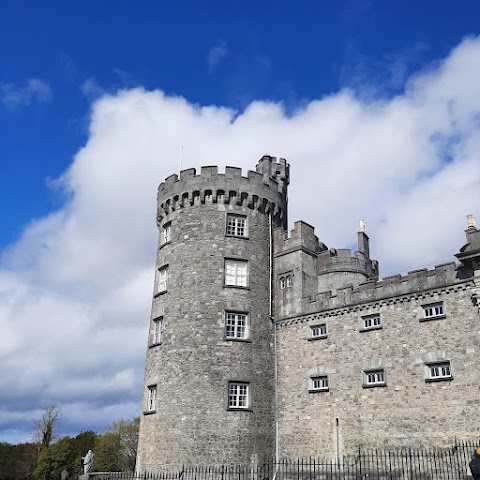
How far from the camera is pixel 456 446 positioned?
23531mm

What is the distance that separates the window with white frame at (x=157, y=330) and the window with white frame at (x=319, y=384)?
9360mm

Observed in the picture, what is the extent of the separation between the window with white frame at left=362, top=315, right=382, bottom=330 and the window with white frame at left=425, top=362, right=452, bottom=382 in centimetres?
349

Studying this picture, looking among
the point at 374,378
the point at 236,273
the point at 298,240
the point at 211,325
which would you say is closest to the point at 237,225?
the point at 236,273

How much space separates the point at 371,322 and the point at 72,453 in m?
52.8

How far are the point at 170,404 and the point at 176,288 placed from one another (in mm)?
6787

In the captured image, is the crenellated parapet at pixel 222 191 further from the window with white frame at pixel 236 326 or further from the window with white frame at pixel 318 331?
the window with white frame at pixel 318 331

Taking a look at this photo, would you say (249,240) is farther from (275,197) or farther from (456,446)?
(456,446)

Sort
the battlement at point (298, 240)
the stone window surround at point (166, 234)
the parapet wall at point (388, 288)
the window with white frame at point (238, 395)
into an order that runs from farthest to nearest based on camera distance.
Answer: the stone window surround at point (166, 234) → the battlement at point (298, 240) → the window with white frame at point (238, 395) → the parapet wall at point (388, 288)

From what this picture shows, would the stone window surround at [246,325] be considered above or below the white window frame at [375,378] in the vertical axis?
above

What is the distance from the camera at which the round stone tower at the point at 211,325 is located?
28.6 meters

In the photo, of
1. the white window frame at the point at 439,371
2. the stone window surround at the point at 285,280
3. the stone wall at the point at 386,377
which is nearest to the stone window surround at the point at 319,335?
the stone wall at the point at 386,377

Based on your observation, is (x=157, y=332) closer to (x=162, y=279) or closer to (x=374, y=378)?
(x=162, y=279)

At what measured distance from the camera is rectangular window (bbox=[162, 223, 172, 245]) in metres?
34.4

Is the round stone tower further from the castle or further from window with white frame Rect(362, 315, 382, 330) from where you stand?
window with white frame Rect(362, 315, 382, 330)
